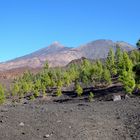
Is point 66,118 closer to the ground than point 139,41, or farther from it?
closer to the ground

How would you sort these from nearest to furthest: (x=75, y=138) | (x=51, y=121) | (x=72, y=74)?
(x=75, y=138) < (x=51, y=121) < (x=72, y=74)

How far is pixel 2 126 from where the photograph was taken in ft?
100.0

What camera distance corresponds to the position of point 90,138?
26.5 metres

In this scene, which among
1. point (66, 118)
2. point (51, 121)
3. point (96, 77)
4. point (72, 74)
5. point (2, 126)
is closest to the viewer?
point (2, 126)

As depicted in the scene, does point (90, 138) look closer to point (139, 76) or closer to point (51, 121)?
point (51, 121)

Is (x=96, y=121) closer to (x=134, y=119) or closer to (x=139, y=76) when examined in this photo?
(x=134, y=119)

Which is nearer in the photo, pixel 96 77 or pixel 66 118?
pixel 66 118

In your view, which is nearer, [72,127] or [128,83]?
[72,127]

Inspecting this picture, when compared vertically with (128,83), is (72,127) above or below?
below

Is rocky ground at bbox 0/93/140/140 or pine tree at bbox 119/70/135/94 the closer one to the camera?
rocky ground at bbox 0/93/140/140

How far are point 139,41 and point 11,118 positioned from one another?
4995cm

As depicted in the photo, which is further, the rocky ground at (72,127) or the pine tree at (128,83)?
the pine tree at (128,83)

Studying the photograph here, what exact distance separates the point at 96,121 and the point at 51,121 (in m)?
4.13

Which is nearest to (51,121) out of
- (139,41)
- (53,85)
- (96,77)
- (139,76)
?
(139,76)
